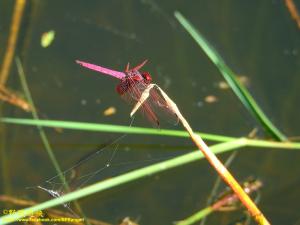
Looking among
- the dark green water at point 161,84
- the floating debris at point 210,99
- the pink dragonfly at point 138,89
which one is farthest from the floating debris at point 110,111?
the pink dragonfly at point 138,89

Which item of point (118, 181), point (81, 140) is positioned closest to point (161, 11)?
point (81, 140)

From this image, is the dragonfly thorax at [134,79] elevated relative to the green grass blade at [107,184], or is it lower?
elevated

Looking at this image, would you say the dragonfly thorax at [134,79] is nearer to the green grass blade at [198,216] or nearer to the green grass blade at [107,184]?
the green grass blade at [107,184]

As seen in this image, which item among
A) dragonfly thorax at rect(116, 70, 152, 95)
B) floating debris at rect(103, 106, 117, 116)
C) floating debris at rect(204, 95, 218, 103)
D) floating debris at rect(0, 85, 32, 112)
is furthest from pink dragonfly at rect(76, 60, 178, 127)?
floating debris at rect(0, 85, 32, 112)

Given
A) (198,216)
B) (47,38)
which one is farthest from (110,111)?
(198,216)

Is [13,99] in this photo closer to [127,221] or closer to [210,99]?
[127,221]

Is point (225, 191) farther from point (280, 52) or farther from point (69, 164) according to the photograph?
point (280, 52)

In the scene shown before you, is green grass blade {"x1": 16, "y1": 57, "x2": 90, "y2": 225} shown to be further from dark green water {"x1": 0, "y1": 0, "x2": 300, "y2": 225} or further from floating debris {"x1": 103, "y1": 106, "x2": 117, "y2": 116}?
floating debris {"x1": 103, "y1": 106, "x2": 117, "y2": 116}
